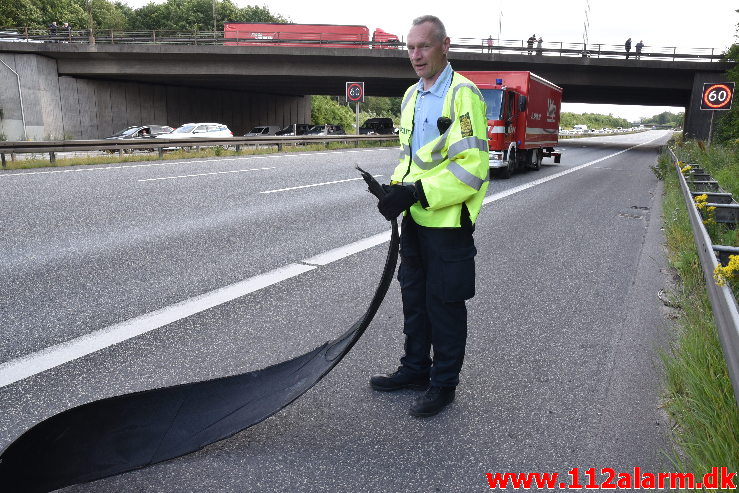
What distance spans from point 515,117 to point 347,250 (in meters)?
11.4

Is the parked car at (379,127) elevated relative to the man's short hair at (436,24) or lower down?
lower down

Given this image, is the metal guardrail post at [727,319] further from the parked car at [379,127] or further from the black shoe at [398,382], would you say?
the parked car at [379,127]

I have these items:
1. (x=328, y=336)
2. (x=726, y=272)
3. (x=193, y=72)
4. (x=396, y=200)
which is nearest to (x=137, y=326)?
(x=328, y=336)

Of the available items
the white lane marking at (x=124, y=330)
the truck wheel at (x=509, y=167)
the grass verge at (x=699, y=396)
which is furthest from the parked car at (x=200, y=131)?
the grass verge at (x=699, y=396)

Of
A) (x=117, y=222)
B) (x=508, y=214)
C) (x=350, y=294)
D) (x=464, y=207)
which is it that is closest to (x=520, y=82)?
(x=508, y=214)

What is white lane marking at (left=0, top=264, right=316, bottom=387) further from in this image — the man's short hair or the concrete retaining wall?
the concrete retaining wall

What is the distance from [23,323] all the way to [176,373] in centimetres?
149

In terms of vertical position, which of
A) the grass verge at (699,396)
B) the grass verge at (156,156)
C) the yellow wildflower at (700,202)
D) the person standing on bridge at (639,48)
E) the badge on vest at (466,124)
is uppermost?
the person standing on bridge at (639,48)

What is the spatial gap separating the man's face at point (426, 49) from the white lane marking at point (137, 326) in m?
2.55

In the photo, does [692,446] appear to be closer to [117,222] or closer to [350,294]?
[350,294]

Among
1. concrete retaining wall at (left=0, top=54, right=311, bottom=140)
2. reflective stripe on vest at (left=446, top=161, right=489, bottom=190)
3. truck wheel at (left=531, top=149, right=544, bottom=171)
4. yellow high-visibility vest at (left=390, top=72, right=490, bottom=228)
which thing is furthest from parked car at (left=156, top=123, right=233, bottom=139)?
reflective stripe on vest at (left=446, top=161, right=489, bottom=190)

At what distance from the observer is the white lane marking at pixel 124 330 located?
3.43 meters

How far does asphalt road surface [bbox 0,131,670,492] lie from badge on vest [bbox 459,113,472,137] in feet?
4.72

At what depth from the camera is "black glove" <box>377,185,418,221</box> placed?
9.07 ft
